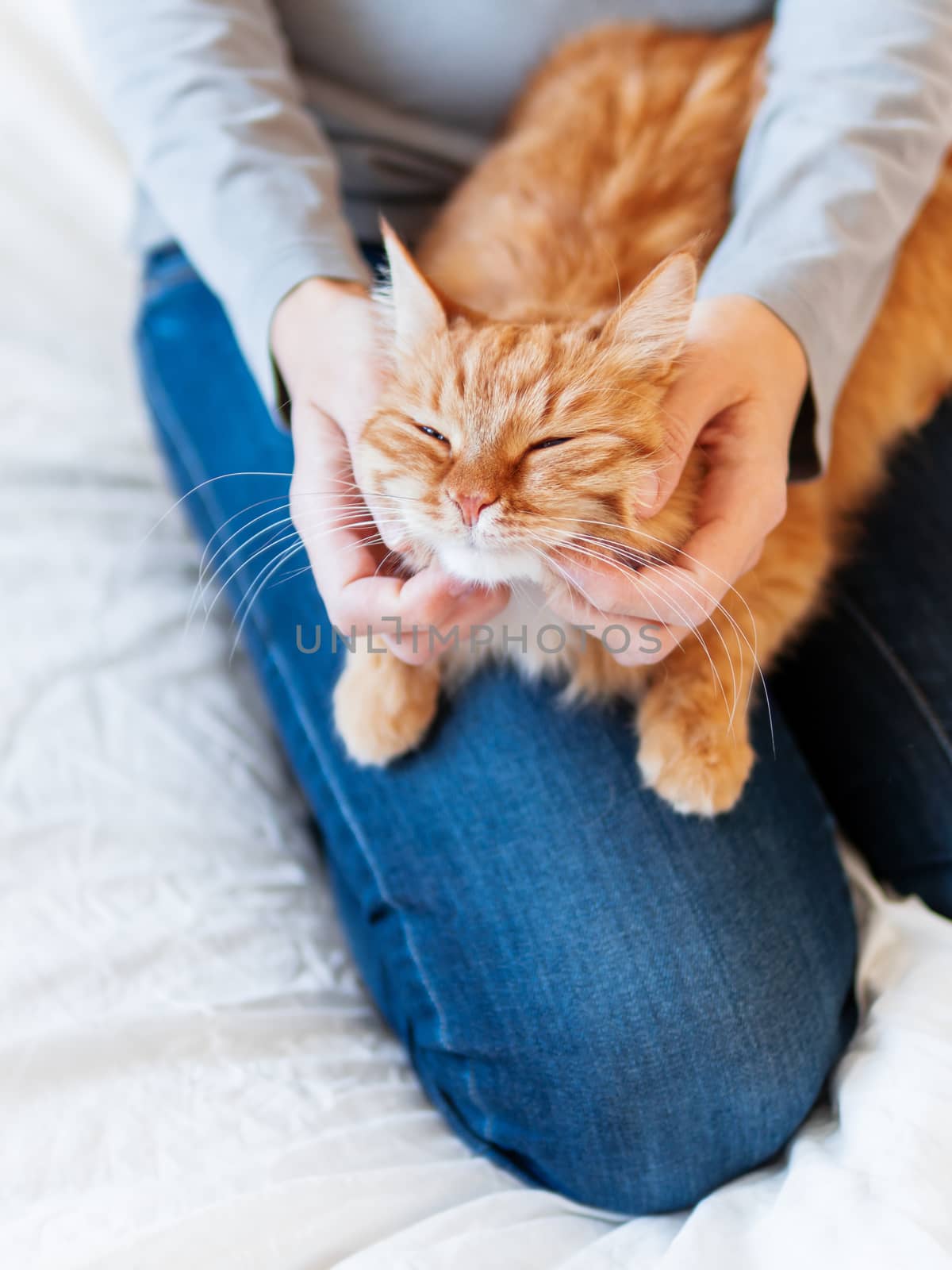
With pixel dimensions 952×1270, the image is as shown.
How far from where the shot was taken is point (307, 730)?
4.05 feet

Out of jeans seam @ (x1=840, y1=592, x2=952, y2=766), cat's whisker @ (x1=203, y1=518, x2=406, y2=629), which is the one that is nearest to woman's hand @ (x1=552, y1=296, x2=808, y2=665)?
cat's whisker @ (x1=203, y1=518, x2=406, y2=629)

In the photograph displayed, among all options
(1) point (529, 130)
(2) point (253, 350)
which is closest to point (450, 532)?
(2) point (253, 350)

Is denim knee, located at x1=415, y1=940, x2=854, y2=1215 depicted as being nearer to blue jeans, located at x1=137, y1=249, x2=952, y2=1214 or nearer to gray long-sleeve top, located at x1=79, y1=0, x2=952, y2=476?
blue jeans, located at x1=137, y1=249, x2=952, y2=1214

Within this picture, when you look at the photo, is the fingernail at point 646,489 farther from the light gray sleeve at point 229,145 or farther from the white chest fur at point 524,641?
the light gray sleeve at point 229,145

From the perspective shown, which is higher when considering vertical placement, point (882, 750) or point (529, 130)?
point (529, 130)

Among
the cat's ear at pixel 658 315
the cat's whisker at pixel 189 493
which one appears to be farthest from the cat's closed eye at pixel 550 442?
the cat's whisker at pixel 189 493

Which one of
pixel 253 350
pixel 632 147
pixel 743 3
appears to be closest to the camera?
pixel 253 350

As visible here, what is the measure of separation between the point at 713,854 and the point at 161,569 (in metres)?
0.97

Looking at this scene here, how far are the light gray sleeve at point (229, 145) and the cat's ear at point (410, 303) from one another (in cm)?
24

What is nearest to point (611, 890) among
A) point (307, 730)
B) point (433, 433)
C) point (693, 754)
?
point (693, 754)

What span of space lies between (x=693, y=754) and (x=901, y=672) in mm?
396

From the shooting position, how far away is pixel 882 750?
1.25 metres

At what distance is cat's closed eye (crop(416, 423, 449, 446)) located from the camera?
2.96ft

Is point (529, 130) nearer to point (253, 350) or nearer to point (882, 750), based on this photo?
point (253, 350)
